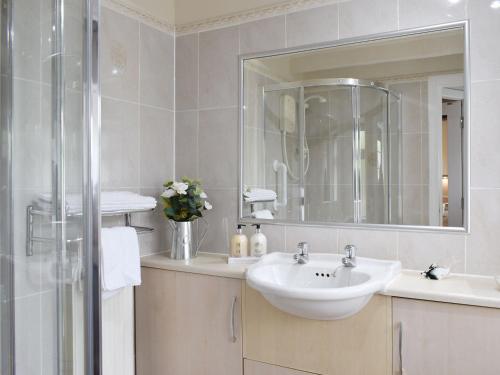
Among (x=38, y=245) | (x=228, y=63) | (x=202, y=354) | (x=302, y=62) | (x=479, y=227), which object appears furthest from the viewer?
(x=228, y=63)

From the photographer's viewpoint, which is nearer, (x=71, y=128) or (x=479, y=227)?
(x=71, y=128)

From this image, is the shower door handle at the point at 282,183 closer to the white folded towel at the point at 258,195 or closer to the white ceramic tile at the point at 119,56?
the white folded towel at the point at 258,195

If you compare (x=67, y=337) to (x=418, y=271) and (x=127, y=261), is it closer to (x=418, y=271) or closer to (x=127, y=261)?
(x=127, y=261)

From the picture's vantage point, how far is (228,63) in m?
2.29

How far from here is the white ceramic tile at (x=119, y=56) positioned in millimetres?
2041

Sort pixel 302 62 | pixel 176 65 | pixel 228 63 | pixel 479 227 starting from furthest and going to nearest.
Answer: pixel 176 65 → pixel 228 63 → pixel 302 62 → pixel 479 227

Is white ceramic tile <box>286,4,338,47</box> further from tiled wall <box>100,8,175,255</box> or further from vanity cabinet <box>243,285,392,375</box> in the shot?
vanity cabinet <box>243,285,392,375</box>

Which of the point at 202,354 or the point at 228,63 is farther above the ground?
the point at 228,63

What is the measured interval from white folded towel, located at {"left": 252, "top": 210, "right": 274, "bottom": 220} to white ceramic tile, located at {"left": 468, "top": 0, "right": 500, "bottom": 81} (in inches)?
41.4

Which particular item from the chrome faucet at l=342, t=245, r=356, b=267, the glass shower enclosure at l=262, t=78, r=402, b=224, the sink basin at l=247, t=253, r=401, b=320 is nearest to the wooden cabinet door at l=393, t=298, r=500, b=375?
the sink basin at l=247, t=253, r=401, b=320

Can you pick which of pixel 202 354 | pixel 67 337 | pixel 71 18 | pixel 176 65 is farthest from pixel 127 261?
pixel 176 65

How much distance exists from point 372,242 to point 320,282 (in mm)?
317

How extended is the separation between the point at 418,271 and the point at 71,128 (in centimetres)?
144

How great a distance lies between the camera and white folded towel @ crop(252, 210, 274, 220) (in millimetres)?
2178
